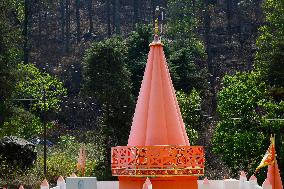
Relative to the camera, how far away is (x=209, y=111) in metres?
50.2

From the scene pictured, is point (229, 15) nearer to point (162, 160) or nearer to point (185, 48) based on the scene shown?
point (185, 48)

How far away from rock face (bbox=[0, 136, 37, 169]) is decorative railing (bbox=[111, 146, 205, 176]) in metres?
22.7

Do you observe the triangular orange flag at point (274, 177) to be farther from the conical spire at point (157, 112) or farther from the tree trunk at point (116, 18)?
the tree trunk at point (116, 18)

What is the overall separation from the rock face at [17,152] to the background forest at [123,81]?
57 mm

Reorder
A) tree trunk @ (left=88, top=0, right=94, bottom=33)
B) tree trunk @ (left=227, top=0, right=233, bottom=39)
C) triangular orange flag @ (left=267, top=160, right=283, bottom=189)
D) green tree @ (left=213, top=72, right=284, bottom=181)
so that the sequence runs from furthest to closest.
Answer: tree trunk @ (left=88, top=0, right=94, bottom=33)
tree trunk @ (left=227, top=0, right=233, bottom=39)
green tree @ (left=213, top=72, right=284, bottom=181)
triangular orange flag @ (left=267, top=160, right=283, bottom=189)

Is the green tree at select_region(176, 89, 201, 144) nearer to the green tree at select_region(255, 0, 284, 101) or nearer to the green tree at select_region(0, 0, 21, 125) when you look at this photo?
the green tree at select_region(255, 0, 284, 101)

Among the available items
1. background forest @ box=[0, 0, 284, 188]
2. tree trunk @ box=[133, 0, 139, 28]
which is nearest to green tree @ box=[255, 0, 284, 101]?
background forest @ box=[0, 0, 284, 188]

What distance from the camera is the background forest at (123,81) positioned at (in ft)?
114

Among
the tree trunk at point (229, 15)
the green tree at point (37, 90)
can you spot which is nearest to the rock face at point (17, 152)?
the green tree at point (37, 90)

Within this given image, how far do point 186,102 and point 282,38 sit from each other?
647cm

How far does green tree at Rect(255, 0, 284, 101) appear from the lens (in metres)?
36.5

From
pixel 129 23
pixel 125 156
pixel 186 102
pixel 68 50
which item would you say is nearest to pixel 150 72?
pixel 125 156

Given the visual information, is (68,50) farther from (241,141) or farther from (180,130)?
(180,130)

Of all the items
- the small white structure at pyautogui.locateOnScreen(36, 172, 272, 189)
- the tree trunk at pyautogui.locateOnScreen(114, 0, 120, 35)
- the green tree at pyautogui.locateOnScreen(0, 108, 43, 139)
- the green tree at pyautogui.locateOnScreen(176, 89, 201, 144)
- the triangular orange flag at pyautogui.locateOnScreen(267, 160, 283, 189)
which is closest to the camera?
the small white structure at pyautogui.locateOnScreen(36, 172, 272, 189)
